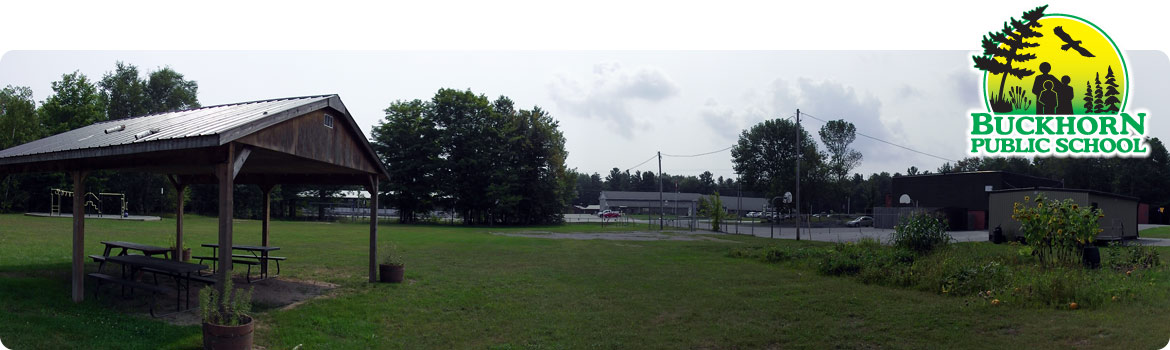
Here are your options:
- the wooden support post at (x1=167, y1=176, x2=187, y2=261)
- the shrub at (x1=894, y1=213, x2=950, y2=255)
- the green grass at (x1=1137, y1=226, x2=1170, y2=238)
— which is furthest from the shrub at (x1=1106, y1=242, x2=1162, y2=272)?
the green grass at (x1=1137, y1=226, x2=1170, y2=238)

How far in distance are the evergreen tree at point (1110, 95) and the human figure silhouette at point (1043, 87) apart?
0.61 metres

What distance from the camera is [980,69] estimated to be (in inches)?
389

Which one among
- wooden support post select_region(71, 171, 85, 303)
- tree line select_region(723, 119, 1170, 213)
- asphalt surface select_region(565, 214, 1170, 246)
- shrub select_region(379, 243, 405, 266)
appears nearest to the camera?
wooden support post select_region(71, 171, 85, 303)

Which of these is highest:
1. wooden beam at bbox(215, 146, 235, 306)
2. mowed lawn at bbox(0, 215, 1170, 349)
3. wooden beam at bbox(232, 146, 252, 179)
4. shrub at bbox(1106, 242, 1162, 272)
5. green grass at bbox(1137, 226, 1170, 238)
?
wooden beam at bbox(232, 146, 252, 179)

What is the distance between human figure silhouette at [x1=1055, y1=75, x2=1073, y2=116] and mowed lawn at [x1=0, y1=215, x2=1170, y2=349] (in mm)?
3151

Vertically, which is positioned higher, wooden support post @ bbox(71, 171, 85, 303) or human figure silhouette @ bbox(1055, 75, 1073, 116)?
human figure silhouette @ bbox(1055, 75, 1073, 116)

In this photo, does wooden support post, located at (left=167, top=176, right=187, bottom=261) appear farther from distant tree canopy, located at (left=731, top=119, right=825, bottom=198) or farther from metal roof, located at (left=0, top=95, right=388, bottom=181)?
distant tree canopy, located at (left=731, top=119, right=825, bottom=198)

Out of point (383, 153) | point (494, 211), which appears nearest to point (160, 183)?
point (383, 153)

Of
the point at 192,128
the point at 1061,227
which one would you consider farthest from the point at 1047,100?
the point at 192,128

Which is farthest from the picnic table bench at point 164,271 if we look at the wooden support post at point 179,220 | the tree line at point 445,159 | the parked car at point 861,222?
the parked car at point 861,222

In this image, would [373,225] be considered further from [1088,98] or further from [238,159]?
[1088,98]

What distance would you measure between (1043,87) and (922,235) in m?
6.73

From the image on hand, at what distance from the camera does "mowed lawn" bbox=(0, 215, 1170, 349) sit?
24.0 feet

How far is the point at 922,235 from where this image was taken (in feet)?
51.6
